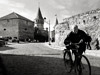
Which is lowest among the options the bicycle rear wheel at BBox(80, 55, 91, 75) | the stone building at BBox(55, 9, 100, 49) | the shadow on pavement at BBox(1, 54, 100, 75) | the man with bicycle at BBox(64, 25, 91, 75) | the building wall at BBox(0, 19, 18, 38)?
the shadow on pavement at BBox(1, 54, 100, 75)

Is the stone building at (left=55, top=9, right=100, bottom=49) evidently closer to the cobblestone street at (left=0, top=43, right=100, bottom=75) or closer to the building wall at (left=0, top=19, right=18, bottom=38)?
the cobblestone street at (left=0, top=43, right=100, bottom=75)

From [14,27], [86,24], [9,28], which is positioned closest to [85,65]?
[86,24]

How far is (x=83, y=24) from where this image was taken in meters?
21.2

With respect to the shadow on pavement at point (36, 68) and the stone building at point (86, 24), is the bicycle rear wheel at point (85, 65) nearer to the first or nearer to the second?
the shadow on pavement at point (36, 68)

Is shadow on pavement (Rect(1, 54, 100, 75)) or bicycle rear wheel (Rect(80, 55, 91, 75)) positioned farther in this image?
shadow on pavement (Rect(1, 54, 100, 75))

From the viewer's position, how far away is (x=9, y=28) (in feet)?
187

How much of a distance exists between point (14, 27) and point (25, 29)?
16.8 feet

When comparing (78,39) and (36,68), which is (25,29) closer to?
(36,68)

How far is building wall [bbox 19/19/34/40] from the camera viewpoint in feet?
186

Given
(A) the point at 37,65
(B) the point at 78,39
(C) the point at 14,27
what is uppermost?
(C) the point at 14,27

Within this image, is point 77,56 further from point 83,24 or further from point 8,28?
point 8,28

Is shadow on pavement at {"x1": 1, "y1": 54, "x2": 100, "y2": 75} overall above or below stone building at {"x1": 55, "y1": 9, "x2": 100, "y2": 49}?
below

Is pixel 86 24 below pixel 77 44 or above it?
above

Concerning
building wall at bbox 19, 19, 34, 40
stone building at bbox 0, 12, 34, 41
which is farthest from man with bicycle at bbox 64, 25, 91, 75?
building wall at bbox 19, 19, 34, 40
